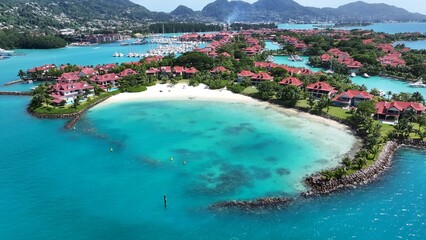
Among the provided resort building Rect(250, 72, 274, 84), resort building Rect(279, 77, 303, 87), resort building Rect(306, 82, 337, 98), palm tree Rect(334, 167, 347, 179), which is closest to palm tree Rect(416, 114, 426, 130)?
resort building Rect(306, 82, 337, 98)

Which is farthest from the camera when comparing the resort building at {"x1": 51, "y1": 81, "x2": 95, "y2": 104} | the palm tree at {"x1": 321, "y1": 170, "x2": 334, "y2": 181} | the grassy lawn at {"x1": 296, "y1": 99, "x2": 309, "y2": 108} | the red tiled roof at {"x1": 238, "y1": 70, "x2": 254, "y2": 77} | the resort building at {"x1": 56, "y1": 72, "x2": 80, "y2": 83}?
the red tiled roof at {"x1": 238, "y1": 70, "x2": 254, "y2": 77}

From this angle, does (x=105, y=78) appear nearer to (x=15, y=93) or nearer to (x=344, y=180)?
(x=15, y=93)

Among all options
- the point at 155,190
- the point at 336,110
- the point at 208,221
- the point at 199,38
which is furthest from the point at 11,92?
the point at 199,38

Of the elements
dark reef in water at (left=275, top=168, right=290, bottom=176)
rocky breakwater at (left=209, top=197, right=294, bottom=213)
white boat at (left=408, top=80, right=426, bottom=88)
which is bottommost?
rocky breakwater at (left=209, top=197, right=294, bottom=213)

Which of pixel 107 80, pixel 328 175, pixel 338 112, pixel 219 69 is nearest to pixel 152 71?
pixel 107 80

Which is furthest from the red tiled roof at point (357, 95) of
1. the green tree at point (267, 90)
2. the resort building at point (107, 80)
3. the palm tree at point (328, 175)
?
the resort building at point (107, 80)

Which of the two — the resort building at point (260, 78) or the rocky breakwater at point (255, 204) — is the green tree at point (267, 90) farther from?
the rocky breakwater at point (255, 204)

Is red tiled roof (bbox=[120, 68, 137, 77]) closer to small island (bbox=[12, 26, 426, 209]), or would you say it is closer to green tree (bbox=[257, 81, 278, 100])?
small island (bbox=[12, 26, 426, 209])

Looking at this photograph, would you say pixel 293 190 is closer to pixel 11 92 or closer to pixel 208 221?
pixel 208 221
